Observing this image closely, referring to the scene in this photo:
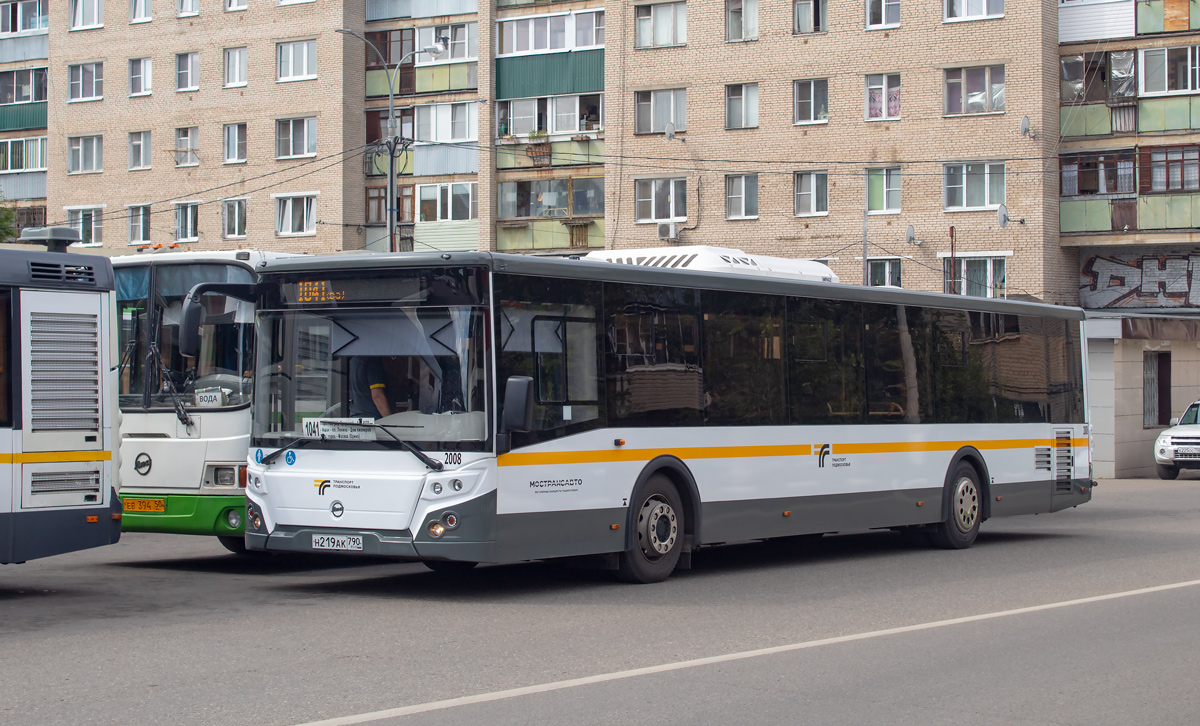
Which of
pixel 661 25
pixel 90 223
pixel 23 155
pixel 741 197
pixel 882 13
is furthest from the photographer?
pixel 23 155

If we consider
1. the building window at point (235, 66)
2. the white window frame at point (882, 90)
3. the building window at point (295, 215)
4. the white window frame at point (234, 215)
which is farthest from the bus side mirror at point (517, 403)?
the building window at point (235, 66)

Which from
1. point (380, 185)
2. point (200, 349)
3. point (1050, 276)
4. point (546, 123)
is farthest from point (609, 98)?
point (200, 349)

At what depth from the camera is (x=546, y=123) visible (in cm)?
4822

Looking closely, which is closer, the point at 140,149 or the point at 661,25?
the point at 661,25

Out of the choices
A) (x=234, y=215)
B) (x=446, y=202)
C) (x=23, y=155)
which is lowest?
(x=234, y=215)

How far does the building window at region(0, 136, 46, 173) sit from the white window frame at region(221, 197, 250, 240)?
1003 cm

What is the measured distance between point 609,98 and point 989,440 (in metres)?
31.6

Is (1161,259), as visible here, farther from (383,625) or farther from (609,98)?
(383,625)

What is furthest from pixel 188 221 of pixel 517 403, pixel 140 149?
pixel 517 403

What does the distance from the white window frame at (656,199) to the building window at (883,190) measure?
5.86 metres

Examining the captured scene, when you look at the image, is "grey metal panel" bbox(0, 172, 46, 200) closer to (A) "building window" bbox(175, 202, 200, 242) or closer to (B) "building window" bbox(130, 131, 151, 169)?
(B) "building window" bbox(130, 131, 151, 169)

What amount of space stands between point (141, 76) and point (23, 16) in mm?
8530

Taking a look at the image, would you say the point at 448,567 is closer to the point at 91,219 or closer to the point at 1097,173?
the point at 1097,173

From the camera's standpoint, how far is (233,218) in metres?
52.3
